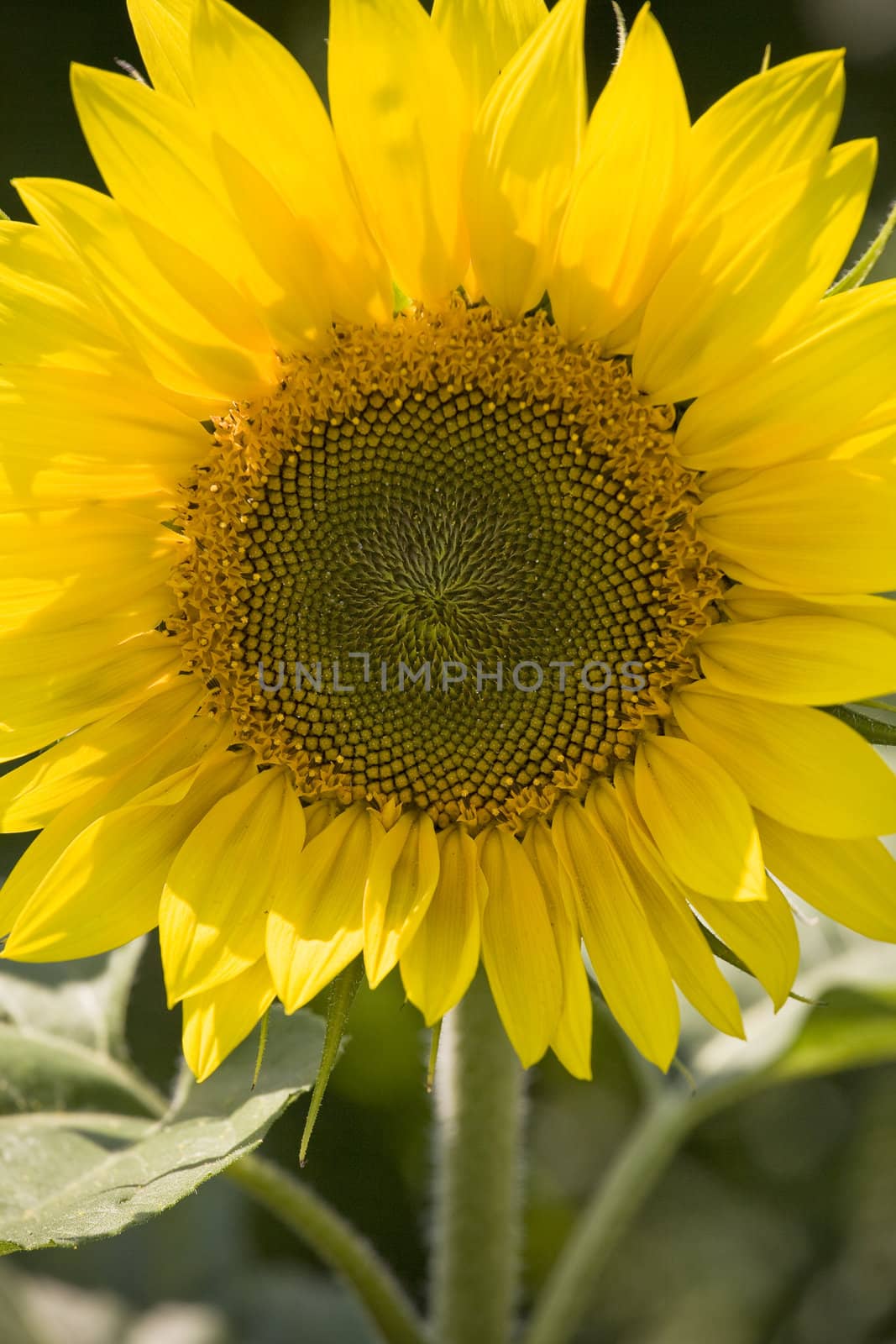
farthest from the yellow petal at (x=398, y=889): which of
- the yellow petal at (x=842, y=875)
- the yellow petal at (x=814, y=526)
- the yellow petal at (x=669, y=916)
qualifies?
the yellow petal at (x=814, y=526)

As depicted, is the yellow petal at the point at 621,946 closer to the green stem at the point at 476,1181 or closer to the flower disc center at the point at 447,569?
the flower disc center at the point at 447,569

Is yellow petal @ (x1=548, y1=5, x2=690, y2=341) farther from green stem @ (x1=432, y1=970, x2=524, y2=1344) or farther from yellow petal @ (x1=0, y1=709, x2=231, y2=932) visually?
green stem @ (x1=432, y1=970, x2=524, y2=1344)

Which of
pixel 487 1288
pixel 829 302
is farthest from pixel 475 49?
pixel 487 1288

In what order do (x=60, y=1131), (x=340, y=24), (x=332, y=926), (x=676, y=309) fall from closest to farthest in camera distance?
(x=340, y=24) → (x=676, y=309) → (x=332, y=926) → (x=60, y=1131)

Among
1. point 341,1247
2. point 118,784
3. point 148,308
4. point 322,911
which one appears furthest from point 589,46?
point 341,1247

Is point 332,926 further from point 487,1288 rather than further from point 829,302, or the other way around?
point 829,302

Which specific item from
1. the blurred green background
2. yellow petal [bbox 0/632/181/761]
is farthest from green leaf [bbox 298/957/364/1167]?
the blurred green background
